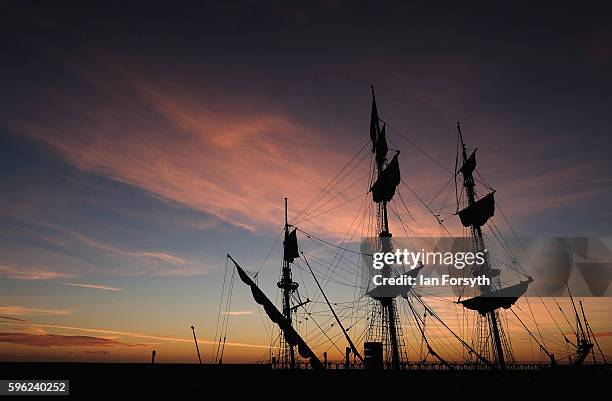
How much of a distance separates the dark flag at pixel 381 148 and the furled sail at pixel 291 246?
17101mm

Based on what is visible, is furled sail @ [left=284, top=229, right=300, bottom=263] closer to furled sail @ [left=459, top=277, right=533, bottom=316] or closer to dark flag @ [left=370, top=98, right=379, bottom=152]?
dark flag @ [left=370, top=98, right=379, bottom=152]

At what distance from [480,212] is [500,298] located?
12102 millimetres

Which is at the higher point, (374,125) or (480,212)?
(374,125)

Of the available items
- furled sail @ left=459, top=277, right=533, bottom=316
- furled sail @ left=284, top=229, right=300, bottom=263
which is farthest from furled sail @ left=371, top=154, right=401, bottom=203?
furled sail @ left=459, top=277, right=533, bottom=316

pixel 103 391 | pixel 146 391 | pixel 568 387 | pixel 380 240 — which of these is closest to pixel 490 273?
pixel 568 387

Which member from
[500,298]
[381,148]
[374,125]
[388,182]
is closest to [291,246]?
[388,182]

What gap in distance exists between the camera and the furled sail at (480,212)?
58625 millimetres

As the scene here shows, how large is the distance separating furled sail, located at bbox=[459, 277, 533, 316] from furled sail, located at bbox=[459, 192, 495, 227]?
958 centimetres

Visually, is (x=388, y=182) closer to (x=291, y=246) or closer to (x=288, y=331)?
(x=291, y=246)

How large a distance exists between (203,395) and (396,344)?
61.4 ft

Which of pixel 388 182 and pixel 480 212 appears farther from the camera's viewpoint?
pixel 480 212

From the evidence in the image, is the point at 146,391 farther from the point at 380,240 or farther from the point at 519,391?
the point at 519,391

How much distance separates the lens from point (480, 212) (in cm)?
5928

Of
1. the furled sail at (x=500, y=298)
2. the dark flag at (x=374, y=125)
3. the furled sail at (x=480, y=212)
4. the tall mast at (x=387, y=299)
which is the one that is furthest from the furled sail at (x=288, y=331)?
the furled sail at (x=480, y=212)
